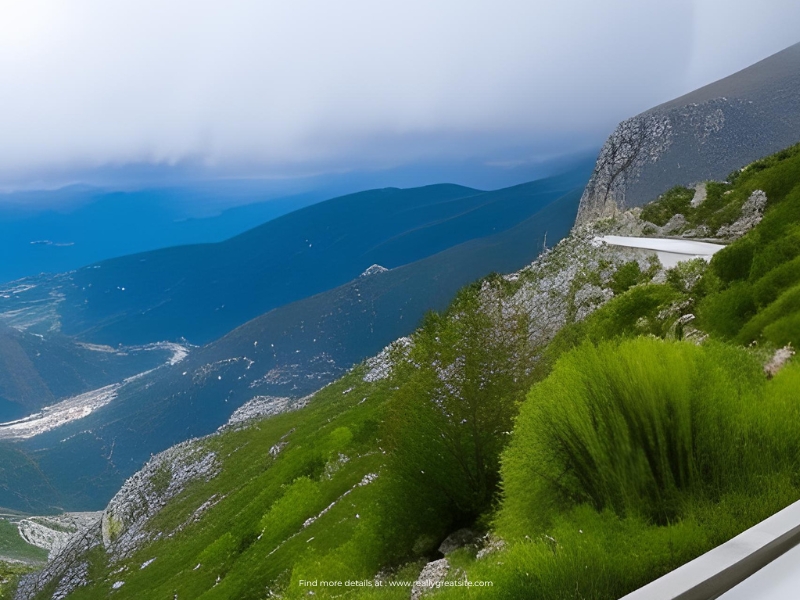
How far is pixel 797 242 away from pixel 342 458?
1420 inches

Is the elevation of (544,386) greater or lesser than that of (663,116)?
lesser

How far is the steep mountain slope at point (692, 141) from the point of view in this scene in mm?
119875

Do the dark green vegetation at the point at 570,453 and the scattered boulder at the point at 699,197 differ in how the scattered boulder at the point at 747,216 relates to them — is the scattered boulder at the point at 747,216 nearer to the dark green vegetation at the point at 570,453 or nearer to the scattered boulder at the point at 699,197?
the dark green vegetation at the point at 570,453

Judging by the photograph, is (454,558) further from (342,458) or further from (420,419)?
(342,458)

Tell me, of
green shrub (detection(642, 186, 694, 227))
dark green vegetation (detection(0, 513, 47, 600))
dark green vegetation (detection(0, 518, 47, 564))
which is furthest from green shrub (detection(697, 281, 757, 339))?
dark green vegetation (detection(0, 518, 47, 564))

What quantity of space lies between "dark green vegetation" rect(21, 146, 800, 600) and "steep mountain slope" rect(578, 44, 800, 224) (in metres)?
91.8

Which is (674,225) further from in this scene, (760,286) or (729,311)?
(729,311)

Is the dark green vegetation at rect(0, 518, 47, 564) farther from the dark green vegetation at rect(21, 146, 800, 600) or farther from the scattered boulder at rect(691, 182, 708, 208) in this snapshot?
the scattered boulder at rect(691, 182, 708, 208)

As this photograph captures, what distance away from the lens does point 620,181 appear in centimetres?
12888

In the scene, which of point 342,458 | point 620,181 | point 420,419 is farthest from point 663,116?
point 420,419

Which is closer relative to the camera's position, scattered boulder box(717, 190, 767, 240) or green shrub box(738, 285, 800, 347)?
green shrub box(738, 285, 800, 347)

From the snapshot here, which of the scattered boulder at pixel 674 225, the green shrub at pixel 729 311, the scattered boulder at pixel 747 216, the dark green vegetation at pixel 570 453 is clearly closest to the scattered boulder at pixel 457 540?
the dark green vegetation at pixel 570 453

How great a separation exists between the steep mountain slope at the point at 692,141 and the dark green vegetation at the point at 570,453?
91.8 m

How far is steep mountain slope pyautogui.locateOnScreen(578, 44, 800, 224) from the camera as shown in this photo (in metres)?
120
